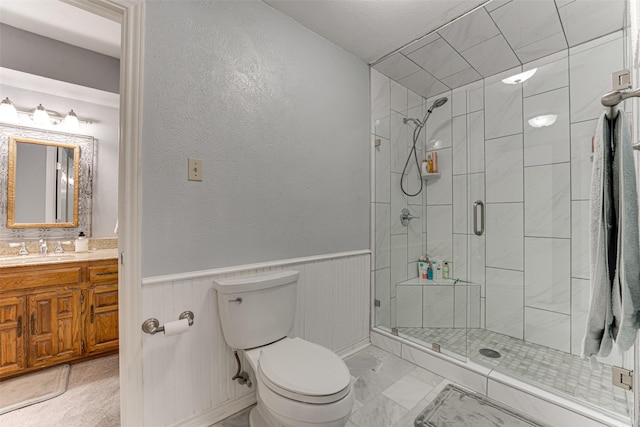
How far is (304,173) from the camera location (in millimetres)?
1832

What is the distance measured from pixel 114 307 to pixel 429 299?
8.21 feet

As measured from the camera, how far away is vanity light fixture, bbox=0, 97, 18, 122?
80.6 inches

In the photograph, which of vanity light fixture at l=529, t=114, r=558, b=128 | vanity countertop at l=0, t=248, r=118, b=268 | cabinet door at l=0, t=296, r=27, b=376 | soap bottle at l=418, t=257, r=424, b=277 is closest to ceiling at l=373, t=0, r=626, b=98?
vanity light fixture at l=529, t=114, r=558, b=128

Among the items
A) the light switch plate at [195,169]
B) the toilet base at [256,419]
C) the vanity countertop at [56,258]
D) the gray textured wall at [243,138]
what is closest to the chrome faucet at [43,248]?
the vanity countertop at [56,258]

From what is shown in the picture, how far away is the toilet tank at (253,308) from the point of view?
138 centimetres

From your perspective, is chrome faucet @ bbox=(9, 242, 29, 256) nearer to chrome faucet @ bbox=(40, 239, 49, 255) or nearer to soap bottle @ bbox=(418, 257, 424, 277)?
chrome faucet @ bbox=(40, 239, 49, 255)

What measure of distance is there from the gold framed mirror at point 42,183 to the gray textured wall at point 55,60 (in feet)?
1.77

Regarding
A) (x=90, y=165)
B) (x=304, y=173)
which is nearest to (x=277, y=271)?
(x=304, y=173)

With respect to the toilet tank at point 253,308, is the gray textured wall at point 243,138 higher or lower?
higher

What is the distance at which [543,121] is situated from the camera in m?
2.02

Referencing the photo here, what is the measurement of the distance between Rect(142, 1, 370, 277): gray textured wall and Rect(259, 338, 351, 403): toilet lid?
0.53 meters

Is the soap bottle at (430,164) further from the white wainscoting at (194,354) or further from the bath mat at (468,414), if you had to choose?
the bath mat at (468,414)

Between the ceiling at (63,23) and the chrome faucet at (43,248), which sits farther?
the chrome faucet at (43,248)

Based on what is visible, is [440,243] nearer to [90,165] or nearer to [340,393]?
[340,393]
